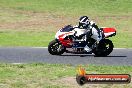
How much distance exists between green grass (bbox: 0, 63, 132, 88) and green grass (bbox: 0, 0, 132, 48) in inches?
314

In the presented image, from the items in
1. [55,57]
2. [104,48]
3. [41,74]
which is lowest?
[55,57]

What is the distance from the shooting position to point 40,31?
29.0m

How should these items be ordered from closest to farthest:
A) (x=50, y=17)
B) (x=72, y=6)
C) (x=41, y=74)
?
(x=41, y=74) < (x=50, y=17) < (x=72, y=6)

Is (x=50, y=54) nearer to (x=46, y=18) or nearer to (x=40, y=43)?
(x=40, y=43)

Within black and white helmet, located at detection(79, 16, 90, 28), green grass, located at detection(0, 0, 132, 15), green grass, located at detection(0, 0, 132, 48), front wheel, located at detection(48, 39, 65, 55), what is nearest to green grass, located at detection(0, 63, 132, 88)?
front wheel, located at detection(48, 39, 65, 55)

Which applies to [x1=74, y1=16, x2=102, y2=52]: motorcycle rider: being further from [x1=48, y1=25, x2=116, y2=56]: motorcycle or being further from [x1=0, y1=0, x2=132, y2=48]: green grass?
[x1=0, y1=0, x2=132, y2=48]: green grass

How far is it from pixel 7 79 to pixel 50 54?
21.5ft

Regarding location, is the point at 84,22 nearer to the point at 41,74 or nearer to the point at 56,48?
the point at 56,48

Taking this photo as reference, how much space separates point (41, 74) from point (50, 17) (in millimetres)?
26130

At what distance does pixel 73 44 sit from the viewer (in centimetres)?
1739

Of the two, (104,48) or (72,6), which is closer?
(104,48)

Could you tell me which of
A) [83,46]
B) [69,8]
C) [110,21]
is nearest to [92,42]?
[83,46]

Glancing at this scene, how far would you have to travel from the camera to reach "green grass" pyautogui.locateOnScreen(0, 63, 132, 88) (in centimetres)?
1016

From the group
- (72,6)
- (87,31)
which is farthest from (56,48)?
(72,6)
